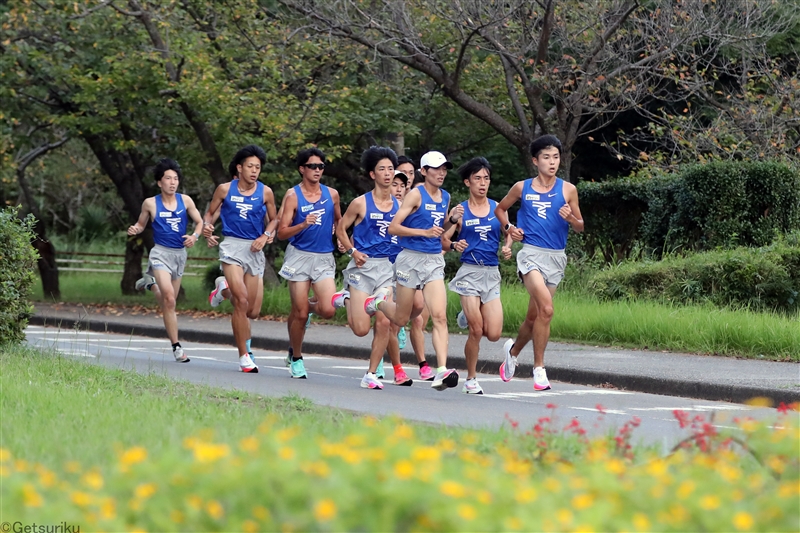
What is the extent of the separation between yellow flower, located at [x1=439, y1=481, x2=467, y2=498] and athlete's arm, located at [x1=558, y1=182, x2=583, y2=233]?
789cm

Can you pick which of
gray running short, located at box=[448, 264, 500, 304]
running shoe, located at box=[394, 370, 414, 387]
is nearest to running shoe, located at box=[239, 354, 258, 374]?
running shoe, located at box=[394, 370, 414, 387]

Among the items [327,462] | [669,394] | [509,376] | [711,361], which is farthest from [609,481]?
[711,361]

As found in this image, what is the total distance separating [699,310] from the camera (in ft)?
51.3

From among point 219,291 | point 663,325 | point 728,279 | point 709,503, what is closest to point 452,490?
point 709,503

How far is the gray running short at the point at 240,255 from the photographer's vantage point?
41.3ft

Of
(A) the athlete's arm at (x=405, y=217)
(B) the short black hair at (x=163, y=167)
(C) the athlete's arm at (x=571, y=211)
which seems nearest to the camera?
(A) the athlete's arm at (x=405, y=217)

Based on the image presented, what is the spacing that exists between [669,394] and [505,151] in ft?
52.3

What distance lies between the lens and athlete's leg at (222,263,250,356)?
495 inches

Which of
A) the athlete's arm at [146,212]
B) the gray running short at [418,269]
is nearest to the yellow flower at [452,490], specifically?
the gray running short at [418,269]

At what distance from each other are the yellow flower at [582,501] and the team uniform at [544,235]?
7.59 m

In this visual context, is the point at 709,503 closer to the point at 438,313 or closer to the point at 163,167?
the point at 438,313

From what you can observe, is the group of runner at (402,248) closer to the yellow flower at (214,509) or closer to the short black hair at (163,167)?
the short black hair at (163,167)

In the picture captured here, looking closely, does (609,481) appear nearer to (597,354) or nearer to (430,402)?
(430,402)

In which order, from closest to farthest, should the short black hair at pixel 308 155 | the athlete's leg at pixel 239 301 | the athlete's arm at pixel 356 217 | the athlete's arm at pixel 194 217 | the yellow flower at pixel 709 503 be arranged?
the yellow flower at pixel 709 503, the athlete's arm at pixel 356 217, the short black hair at pixel 308 155, the athlete's leg at pixel 239 301, the athlete's arm at pixel 194 217
